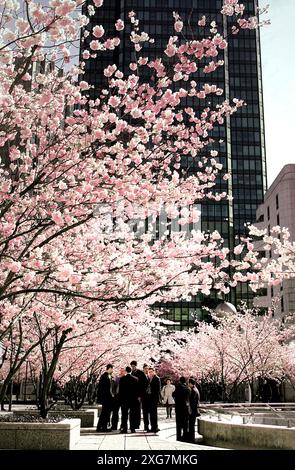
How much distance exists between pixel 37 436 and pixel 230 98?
98641 millimetres

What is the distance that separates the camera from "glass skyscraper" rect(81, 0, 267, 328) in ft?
319

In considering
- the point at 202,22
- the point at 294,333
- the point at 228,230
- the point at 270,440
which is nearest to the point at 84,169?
the point at 202,22

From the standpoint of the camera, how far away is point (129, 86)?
9.55 m

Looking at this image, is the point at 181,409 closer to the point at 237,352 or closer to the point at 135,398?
the point at 135,398

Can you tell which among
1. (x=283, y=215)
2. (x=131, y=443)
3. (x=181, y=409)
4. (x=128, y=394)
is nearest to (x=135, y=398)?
(x=128, y=394)

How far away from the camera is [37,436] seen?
9.57m

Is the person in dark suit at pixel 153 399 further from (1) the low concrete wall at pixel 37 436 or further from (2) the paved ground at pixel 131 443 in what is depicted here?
(1) the low concrete wall at pixel 37 436

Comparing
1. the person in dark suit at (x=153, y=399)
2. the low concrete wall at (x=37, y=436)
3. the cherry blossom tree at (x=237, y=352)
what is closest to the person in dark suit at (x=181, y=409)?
the person in dark suit at (x=153, y=399)

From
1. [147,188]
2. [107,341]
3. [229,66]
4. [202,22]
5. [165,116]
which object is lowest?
[107,341]

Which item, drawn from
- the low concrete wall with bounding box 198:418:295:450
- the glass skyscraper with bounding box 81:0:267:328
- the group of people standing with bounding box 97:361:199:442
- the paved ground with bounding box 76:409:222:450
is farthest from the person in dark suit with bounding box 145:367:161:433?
the glass skyscraper with bounding box 81:0:267:328

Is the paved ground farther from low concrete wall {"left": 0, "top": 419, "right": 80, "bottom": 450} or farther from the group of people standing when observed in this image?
low concrete wall {"left": 0, "top": 419, "right": 80, "bottom": 450}
